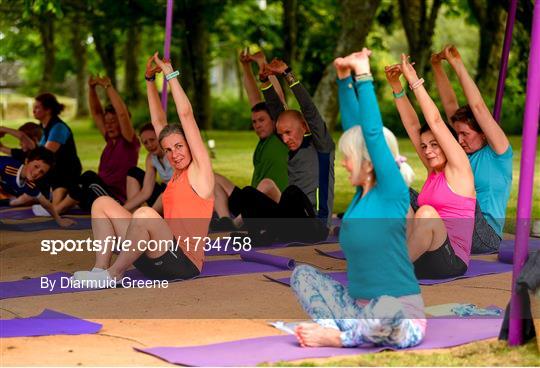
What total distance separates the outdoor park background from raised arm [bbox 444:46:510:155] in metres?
4.21

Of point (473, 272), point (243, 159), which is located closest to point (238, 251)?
point (473, 272)

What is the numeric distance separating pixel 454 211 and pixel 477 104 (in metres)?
0.72

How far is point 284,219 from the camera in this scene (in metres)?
8.10

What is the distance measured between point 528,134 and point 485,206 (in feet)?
7.96

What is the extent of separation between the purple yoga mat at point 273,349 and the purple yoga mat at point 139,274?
5.54 feet

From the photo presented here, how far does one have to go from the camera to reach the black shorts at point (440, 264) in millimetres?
6258

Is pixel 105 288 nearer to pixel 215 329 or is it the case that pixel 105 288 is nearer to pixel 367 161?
pixel 215 329

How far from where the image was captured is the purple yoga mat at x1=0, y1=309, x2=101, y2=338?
5082 mm

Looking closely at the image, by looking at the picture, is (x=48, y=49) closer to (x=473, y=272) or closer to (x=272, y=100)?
(x=272, y=100)

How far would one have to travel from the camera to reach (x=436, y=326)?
5.14 m

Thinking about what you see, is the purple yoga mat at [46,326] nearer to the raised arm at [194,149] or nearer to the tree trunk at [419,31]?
the raised arm at [194,149]

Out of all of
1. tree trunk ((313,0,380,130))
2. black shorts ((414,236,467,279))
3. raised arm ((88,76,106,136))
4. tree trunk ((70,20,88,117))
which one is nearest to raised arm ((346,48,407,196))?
black shorts ((414,236,467,279))

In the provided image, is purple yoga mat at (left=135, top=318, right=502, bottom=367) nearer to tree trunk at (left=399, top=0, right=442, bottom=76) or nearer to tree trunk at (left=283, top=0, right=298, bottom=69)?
tree trunk at (left=283, top=0, right=298, bottom=69)

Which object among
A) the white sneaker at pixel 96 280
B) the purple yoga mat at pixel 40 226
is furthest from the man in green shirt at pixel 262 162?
the white sneaker at pixel 96 280
